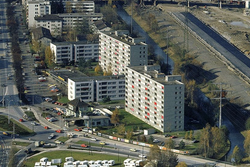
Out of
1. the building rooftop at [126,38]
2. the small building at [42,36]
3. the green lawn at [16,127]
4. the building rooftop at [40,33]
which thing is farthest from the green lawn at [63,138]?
the building rooftop at [40,33]

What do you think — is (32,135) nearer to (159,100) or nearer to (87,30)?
(159,100)

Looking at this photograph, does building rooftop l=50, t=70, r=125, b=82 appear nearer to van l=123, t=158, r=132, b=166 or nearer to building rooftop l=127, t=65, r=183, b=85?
building rooftop l=127, t=65, r=183, b=85

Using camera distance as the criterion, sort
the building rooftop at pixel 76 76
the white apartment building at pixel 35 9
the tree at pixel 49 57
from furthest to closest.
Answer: the white apartment building at pixel 35 9 → the tree at pixel 49 57 → the building rooftop at pixel 76 76

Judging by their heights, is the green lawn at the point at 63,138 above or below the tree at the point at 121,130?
below

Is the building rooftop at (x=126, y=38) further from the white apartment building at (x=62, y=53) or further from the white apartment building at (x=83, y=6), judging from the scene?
Answer: the white apartment building at (x=83, y=6)

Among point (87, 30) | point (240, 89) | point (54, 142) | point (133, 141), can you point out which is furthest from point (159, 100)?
point (87, 30)

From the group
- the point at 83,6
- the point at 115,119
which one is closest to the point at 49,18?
the point at 83,6
